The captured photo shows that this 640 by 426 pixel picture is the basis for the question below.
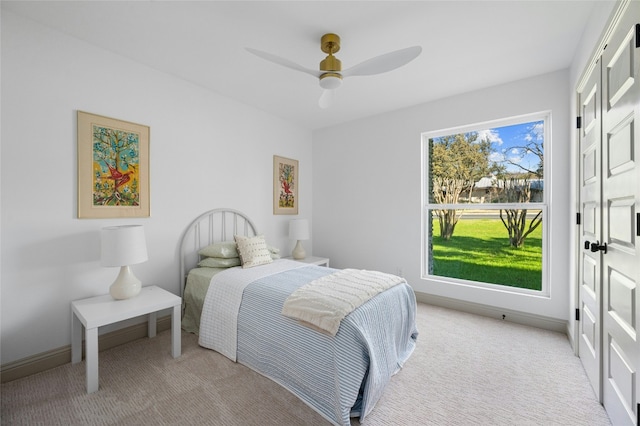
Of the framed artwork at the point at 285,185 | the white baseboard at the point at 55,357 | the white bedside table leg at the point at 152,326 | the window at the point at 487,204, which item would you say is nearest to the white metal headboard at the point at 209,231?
the white bedside table leg at the point at 152,326

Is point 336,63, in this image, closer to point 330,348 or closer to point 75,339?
point 330,348

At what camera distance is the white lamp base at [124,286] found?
214 centimetres

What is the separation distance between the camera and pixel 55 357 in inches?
82.2

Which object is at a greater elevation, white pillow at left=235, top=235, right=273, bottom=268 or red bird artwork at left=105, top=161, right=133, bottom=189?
red bird artwork at left=105, top=161, right=133, bottom=189

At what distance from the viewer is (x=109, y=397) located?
1749 millimetres

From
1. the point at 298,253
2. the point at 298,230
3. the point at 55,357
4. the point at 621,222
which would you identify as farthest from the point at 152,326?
the point at 621,222

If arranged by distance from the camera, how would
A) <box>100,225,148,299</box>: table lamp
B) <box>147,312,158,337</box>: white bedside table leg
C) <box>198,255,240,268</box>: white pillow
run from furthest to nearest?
1. <box>198,255,240,268</box>: white pillow
2. <box>147,312,158,337</box>: white bedside table leg
3. <box>100,225,148,299</box>: table lamp

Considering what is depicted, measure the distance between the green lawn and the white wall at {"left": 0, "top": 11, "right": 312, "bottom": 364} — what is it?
3.07 metres

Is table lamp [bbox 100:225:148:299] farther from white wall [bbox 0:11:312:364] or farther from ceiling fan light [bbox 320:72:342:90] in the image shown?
A: ceiling fan light [bbox 320:72:342:90]

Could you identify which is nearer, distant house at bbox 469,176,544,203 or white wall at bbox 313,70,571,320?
white wall at bbox 313,70,571,320

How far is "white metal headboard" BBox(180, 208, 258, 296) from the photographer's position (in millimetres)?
2900

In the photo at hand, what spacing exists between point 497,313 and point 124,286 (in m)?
3.69

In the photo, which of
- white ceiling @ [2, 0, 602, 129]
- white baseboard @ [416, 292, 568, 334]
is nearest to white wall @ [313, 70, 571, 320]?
white baseboard @ [416, 292, 568, 334]

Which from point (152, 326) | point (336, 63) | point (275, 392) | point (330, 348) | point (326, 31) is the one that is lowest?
point (275, 392)
